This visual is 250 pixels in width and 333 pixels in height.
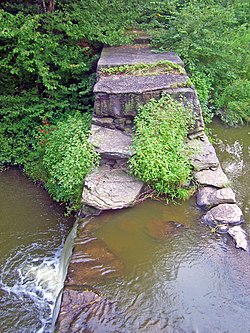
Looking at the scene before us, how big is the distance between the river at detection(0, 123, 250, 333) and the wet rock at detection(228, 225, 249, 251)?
0.22 feet

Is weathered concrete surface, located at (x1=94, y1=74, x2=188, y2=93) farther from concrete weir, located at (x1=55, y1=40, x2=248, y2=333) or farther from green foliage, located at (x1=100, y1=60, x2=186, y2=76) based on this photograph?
green foliage, located at (x1=100, y1=60, x2=186, y2=76)

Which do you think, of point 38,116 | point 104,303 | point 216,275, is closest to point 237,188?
point 216,275

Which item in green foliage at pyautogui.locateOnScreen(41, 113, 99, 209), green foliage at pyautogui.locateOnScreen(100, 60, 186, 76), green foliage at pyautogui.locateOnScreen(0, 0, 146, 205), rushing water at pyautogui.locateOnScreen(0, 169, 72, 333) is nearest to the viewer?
rushing water at pyautogui.locateOnScreen(0, 169, 72, 333)

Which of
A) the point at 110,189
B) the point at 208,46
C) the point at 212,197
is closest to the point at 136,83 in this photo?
the point at 110,189

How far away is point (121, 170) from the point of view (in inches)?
172

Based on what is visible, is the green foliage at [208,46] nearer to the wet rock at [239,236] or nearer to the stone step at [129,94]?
the stone step at [129,94]

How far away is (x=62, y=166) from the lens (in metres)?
4.56

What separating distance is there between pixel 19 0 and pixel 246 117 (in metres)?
4.48

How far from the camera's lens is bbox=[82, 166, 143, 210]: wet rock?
3957mm

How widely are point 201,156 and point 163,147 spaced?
1.87 feet

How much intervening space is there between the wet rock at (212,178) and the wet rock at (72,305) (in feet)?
6.22

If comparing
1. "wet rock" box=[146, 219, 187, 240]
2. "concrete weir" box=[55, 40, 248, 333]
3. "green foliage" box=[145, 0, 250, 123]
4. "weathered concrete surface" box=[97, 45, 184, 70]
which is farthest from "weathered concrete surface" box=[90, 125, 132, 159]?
"green foliage" box=[145, 0, 250, 123]

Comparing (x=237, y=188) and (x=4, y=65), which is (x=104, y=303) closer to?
(x=237, y=188)

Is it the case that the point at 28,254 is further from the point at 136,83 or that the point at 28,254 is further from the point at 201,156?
the point at 136,83
